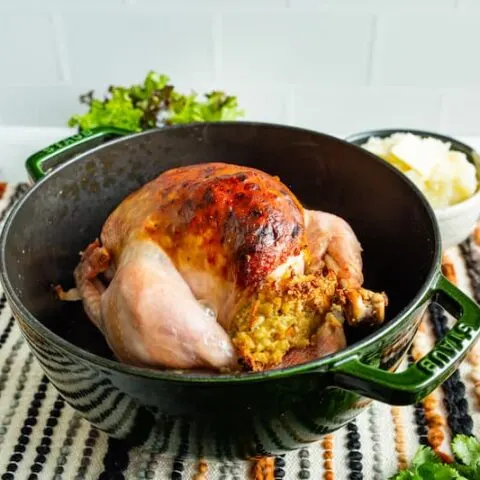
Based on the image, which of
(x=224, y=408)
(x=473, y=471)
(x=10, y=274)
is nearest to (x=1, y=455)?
(x=10, y=274)

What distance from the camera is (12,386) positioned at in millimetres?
1076

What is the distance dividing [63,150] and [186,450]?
1.72ft

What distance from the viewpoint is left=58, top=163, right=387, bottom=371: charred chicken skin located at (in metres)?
0.82

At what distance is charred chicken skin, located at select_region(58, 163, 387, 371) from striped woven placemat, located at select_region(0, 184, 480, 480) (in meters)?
0.13

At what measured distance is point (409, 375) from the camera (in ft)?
2.23

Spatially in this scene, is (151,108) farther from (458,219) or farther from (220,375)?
(220,375)

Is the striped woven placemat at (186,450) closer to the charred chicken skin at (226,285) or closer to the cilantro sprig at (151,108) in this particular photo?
the charred chicken skin at (226,285)

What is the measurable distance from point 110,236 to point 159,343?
0.75 feet

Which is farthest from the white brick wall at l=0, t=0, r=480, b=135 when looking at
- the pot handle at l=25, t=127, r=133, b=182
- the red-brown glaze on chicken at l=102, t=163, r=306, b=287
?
the red-brown glaze on chicken at l=102, t=163, r=306, b=287

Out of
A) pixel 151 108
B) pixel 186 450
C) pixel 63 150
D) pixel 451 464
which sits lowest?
pixel 451 464

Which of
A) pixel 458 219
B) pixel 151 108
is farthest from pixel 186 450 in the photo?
pixel 151 108

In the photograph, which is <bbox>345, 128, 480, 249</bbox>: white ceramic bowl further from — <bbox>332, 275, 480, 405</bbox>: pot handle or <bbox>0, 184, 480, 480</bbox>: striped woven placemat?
<bbox>332, 275, 480, 405</bbox>: pot handle

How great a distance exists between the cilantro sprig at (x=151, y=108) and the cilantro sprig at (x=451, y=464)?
906 mm

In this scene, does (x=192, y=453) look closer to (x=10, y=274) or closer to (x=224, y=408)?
(x=224, y=408)
